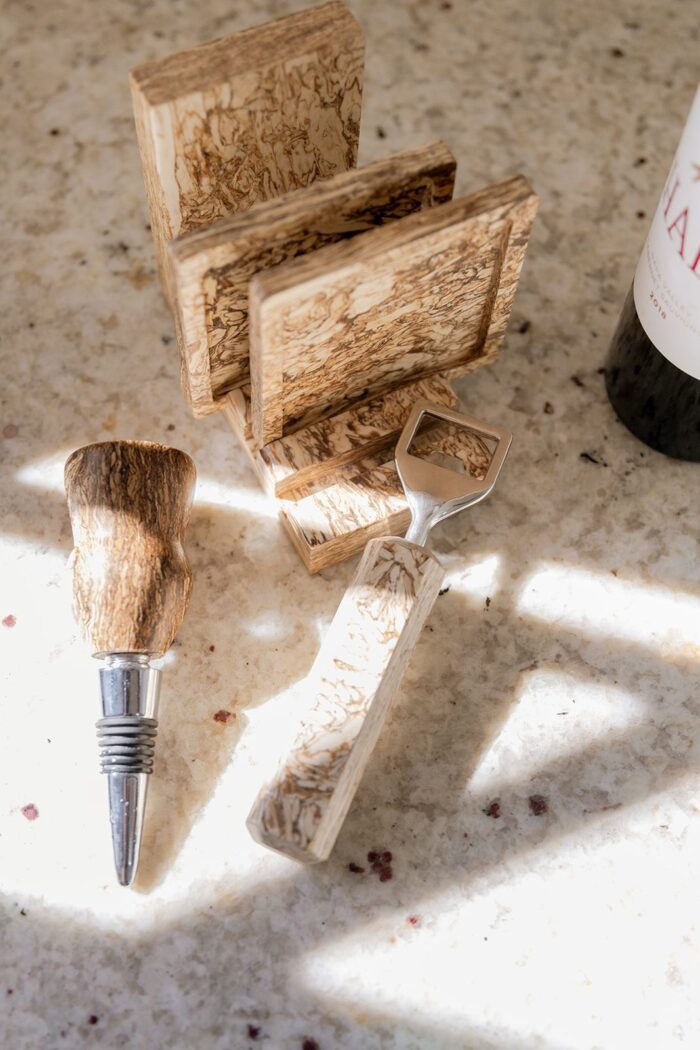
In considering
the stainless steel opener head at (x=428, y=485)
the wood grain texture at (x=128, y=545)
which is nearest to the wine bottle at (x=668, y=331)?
the stainless steel opener head at (x=428, y=485)

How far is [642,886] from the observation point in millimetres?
747

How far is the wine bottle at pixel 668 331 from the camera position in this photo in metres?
0.65

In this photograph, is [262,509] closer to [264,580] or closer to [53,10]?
[264,580]

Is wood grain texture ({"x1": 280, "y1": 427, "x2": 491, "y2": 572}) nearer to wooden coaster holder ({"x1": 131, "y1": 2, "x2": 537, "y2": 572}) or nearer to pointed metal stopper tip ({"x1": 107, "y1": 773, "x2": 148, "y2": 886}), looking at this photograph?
wooden coaster holder ({"x1": 131, "y1": 2, "x2": 537, "y2": 572})

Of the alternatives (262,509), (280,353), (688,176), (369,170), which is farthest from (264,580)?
(688,176)

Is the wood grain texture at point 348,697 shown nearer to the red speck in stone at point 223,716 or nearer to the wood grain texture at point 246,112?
the red speck in stone at point 223,716

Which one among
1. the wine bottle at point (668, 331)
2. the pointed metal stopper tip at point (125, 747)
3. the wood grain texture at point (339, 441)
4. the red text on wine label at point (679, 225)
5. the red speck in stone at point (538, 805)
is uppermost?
the red text on wine label at point (679, 225)

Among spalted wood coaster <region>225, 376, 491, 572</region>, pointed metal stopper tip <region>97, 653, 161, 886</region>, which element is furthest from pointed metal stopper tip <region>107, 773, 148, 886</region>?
spalted wood coaster <region>225, 376, 491, 572</region>

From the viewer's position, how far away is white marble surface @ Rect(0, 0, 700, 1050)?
708mm

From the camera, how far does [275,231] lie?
646 millimetres

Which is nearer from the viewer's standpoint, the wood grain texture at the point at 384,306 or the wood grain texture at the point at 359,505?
the wood grain texture at the point at 384,306

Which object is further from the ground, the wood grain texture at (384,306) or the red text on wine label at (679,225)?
the red text on wine label at (679,225)

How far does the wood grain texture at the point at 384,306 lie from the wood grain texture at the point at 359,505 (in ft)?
0.18

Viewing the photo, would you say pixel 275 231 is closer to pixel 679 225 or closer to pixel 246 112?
pixel 246 112
